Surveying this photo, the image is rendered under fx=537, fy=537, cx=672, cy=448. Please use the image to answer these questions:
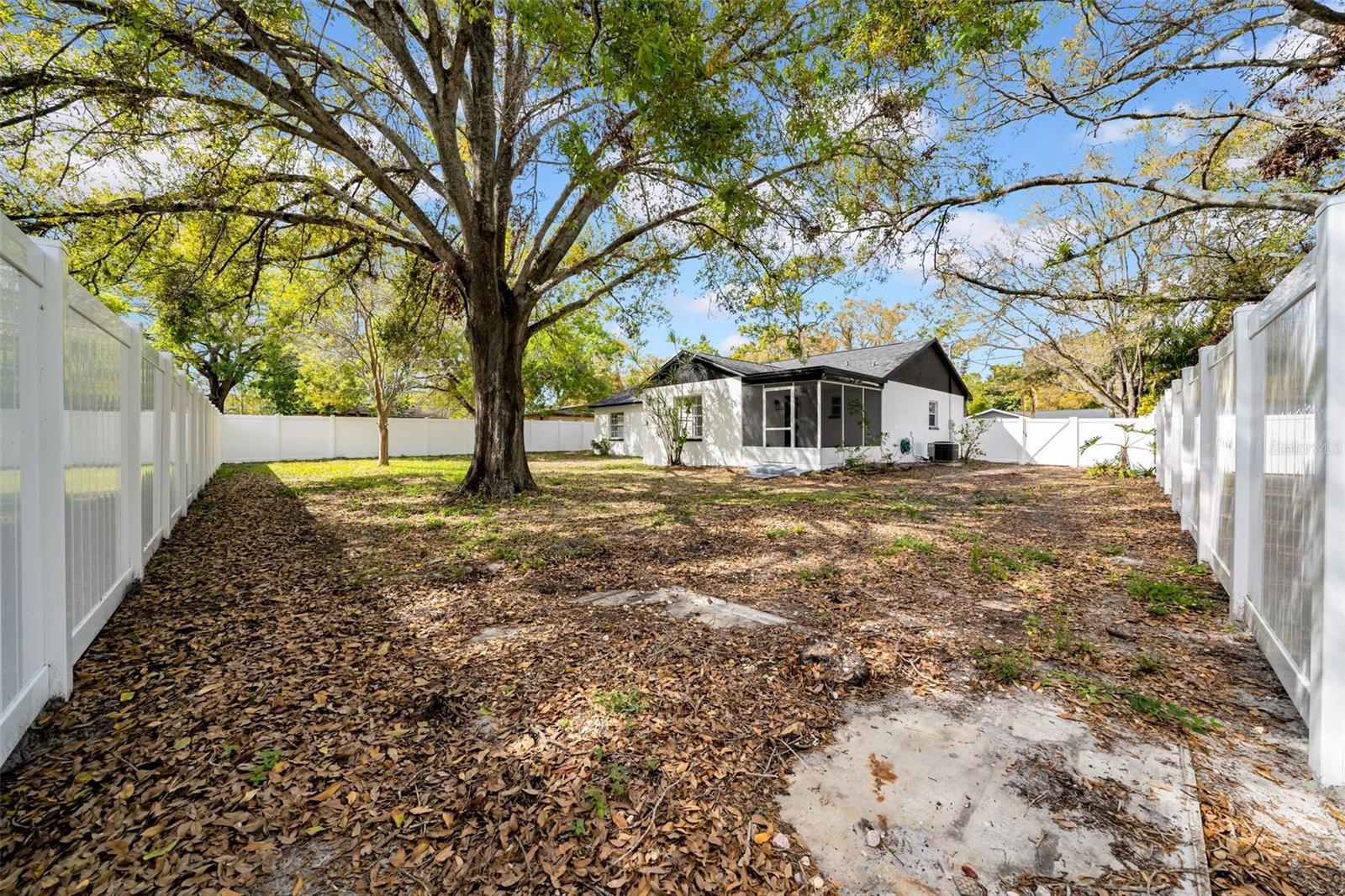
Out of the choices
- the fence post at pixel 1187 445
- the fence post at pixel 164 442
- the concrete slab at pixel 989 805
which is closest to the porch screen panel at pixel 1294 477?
the concrete slab at pixel 989 805

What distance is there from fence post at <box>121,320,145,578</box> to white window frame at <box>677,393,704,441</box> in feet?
43.0

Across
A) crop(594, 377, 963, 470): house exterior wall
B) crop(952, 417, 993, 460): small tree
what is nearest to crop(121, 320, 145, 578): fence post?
crop(594, 377, 963, 470): house exterior wall

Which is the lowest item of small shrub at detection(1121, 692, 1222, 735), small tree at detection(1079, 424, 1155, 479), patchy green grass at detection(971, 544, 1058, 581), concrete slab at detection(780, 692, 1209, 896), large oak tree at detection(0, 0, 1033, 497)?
concrete slab at detection(780, 692, 1209, 896)

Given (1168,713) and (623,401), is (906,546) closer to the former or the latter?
(1168,713)

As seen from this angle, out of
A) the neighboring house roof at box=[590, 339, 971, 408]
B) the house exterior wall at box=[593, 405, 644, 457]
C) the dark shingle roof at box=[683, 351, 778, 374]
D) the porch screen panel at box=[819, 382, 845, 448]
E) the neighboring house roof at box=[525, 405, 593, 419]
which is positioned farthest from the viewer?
the neighboring house roof at box=[525, 405, 593, 419]

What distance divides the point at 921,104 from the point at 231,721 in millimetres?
7909

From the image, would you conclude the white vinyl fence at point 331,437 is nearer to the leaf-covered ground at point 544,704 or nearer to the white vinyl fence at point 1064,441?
the leaf-covered ground at point 544,704

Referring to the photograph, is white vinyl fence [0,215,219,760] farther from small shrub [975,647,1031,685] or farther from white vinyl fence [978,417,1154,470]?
white vinyl fence [978,417,1154,470]

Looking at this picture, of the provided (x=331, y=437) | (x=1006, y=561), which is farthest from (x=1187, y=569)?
(x=331, y=437)

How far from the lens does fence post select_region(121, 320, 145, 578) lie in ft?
11.2

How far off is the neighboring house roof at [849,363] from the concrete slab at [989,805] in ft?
37.0

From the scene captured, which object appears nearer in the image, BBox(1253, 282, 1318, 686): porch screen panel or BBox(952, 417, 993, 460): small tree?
BBox(1253, 282, 1318, 686): porch screen panel

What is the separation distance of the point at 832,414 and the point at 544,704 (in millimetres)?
12924

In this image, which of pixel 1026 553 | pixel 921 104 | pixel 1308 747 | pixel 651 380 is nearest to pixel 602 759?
pixel 1308 747
